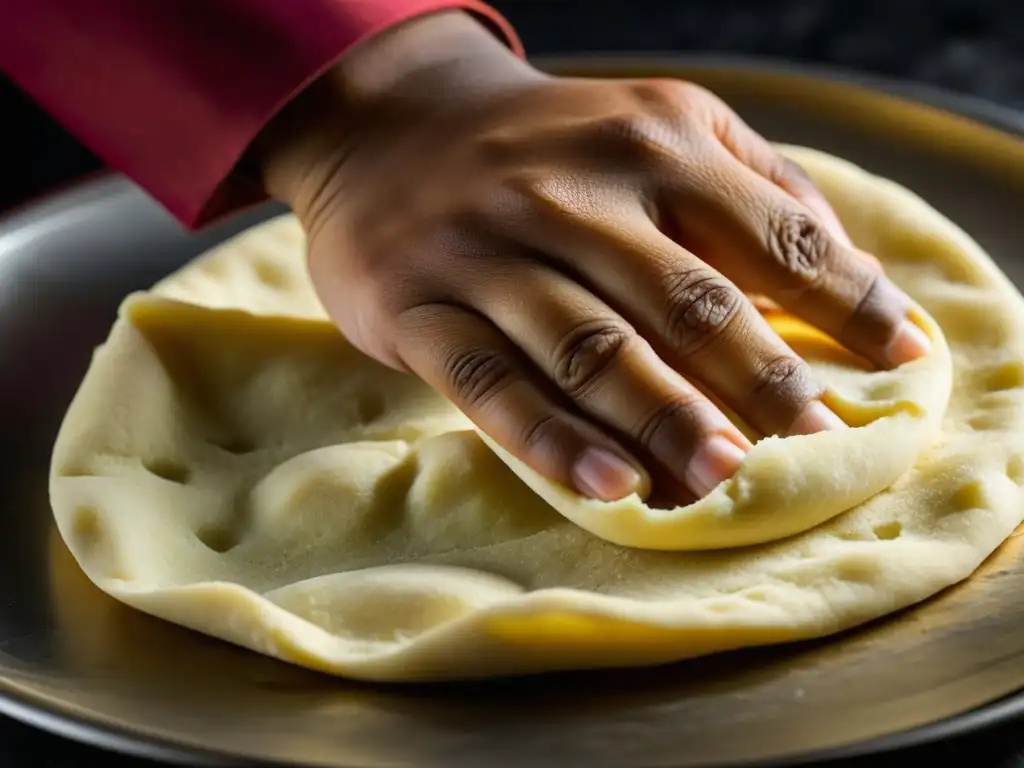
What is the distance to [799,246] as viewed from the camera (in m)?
0.98

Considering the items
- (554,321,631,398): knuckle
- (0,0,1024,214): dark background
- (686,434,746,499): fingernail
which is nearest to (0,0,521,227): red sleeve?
(554,321,631,398): knuckle

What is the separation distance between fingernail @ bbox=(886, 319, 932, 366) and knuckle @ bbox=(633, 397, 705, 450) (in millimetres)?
185

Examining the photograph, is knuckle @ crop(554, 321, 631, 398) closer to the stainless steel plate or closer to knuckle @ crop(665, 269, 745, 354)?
knuckle @ crop(665, 269, 745, 354)

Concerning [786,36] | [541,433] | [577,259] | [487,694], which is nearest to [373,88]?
[577,259]

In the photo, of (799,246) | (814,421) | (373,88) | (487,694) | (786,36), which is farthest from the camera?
(786,36)

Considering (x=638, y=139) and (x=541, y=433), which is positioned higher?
(x=638, y=139)

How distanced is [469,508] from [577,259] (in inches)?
7.0

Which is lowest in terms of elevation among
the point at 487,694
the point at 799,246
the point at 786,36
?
the point at 786,36

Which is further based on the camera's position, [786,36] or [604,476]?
[786,36]

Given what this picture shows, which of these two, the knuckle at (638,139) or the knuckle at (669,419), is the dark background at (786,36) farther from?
the knuckle at (669,419)

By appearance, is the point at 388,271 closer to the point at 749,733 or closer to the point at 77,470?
the point at 77,470

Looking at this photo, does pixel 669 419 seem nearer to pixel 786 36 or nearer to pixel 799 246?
pixel 799 246

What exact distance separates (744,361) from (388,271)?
0.25 m

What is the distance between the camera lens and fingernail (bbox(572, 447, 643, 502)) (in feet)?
2.69
